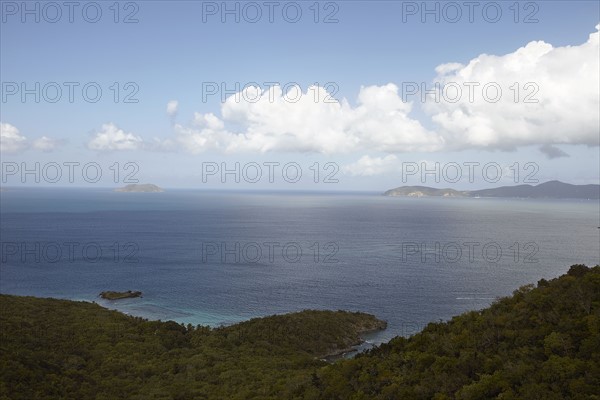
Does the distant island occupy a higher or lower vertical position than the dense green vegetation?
lower

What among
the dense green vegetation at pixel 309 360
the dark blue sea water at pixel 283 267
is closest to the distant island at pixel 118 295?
the dark blue sea water at pixel 283 267

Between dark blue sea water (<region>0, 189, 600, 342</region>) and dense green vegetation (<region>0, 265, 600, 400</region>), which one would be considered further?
dark blue sea water (<region>0, 189, 600, 342</region>)

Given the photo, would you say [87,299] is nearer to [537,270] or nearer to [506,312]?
[506,312]

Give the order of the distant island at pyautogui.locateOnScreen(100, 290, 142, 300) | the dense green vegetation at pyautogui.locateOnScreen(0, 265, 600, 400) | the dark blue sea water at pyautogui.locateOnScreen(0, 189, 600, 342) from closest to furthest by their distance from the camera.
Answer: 1. the dense green vegetation at pyautogui.locateOnScreen(0, 265, 600, 400)
2. the dark blue sea water at pyautogui.locateOnScreen(0, 189, 600, 342)
3. the distant island at pyautogui.locateOnScreen(100, 290, 142, 300)

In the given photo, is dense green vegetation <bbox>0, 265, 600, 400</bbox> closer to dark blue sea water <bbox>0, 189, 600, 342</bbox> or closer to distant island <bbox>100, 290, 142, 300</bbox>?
dark blue sea water <bbox>0, 189, 600, 342</bbox>

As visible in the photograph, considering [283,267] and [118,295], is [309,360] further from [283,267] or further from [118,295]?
[283,267]

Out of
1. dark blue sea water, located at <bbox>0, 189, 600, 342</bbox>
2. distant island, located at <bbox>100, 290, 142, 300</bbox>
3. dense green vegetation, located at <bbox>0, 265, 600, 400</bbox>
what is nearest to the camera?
dense green vegetation, located at <bbox>0, 265, 600, 400</bbox>

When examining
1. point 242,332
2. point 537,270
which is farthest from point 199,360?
point 537,270

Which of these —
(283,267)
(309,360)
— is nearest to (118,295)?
(283,267)

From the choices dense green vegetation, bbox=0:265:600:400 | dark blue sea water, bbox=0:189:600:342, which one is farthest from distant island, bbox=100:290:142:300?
dense green vegetation, bbox=0:265:600:400
